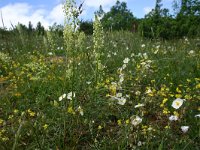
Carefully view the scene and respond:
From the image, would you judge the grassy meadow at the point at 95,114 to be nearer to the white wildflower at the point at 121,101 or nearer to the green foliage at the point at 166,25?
the white wildflower at the point at 121,101

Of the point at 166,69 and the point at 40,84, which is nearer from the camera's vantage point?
the point at 40,84

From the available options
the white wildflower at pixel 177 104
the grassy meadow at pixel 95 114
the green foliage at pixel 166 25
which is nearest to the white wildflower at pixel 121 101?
the grassy meadow at pixel 95 114

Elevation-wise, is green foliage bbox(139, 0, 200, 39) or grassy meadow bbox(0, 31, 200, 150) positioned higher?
green foliage bbox(139, 0, 200, 39)

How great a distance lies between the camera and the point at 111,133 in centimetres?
335

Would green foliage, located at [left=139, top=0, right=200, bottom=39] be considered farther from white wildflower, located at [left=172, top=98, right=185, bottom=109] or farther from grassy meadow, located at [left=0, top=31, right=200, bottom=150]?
white wildflower, located at [left=172, top=98, right=185, bottom=109]

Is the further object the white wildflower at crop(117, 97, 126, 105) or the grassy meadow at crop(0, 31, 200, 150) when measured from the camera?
the white wildflower at crop(117, 97, 126, 105)

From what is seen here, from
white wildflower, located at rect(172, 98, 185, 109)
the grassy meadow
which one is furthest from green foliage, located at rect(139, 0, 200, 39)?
white wildflower, located at rect(172, 98, 185, 109)

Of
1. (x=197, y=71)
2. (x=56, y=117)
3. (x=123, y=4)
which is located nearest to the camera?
(x=56, y=117)

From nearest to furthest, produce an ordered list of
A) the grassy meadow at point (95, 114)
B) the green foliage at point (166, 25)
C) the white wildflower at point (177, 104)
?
1. the grassy meadow at point (95, 114)
2. the white wildflower at point (177, 104)
3. the green foliage at point (166, 25)

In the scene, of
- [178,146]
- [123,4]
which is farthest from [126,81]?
[123,4]

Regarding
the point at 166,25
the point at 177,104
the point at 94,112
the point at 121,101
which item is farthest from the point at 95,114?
the point at 166,25

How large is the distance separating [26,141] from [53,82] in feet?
4.63

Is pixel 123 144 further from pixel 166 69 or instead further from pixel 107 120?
pixel 166 69

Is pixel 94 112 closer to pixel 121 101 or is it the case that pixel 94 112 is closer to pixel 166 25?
pixel 121 101
